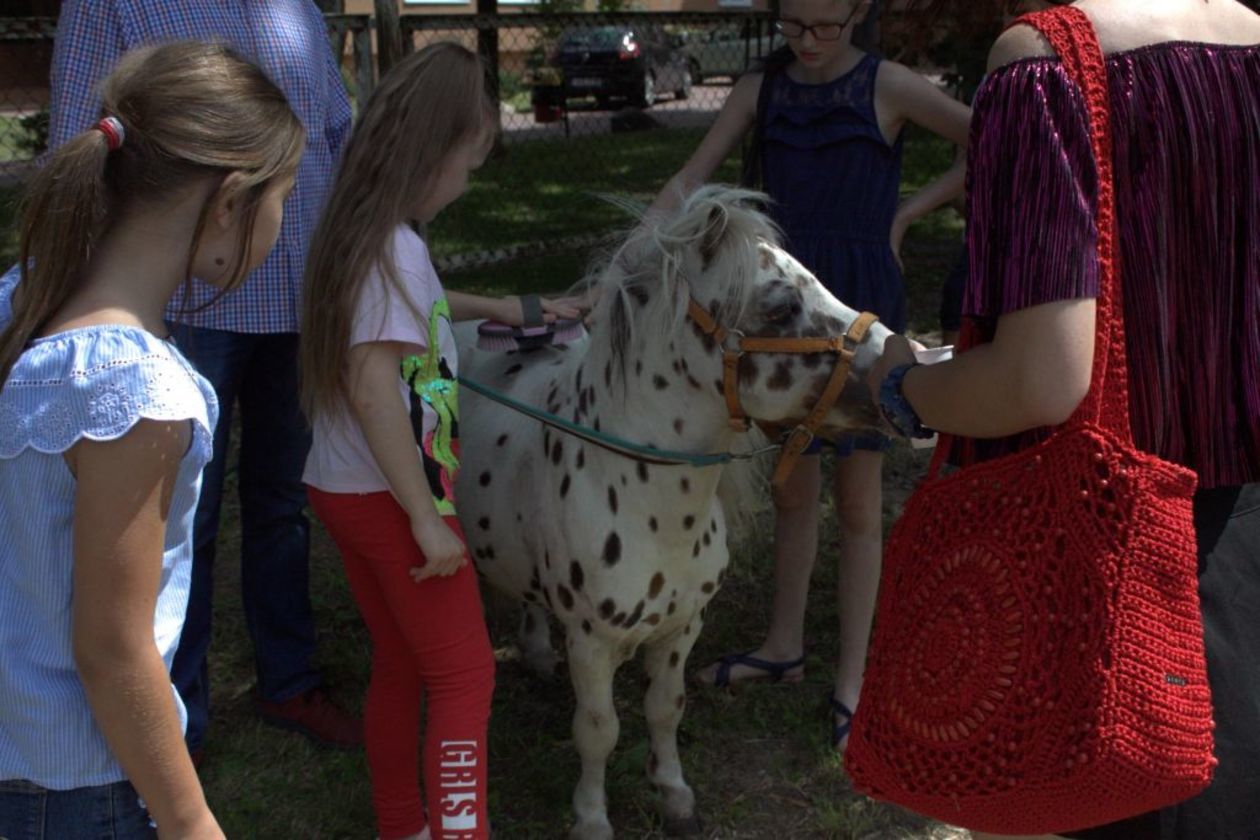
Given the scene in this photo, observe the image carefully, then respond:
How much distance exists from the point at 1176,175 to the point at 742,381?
124cm

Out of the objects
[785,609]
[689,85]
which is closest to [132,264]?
[785,609]

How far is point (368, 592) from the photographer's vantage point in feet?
8.96

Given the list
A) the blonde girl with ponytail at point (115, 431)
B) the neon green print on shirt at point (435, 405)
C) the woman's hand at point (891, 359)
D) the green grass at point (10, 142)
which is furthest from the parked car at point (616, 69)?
the blonde girl with ponytail at point (115, 431)

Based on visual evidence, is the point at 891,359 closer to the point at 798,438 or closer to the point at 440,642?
the point at 798,438

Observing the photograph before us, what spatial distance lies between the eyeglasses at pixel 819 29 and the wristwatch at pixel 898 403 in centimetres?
172

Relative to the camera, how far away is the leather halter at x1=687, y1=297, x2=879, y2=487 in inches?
101

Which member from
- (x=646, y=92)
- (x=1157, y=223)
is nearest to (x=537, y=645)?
(x=1157, y=223)

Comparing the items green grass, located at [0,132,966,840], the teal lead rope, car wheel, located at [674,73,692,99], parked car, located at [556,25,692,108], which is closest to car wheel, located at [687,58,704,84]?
car wheel, located at [674,73,692,99]

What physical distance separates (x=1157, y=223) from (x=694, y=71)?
450 inches

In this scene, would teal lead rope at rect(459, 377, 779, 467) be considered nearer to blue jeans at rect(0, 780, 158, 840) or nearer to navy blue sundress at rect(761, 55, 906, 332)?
navy blue sundress at rect(761, 55, 906, 332)

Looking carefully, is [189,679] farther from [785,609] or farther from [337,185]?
[785,609]

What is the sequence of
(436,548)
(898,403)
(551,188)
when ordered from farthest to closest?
(551,188) < (436,548) < (898,403)

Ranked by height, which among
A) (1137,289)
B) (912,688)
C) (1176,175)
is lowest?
(912,688)

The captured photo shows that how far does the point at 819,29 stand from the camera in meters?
3.14
